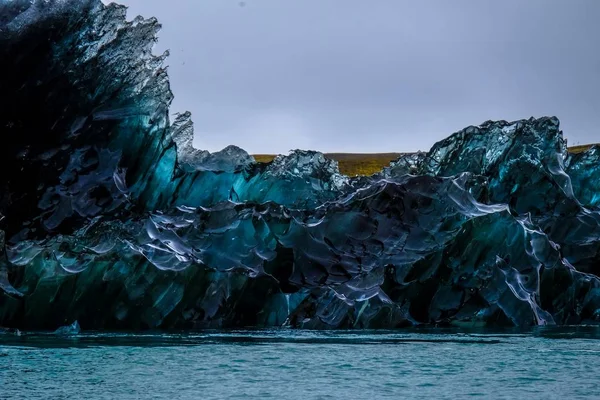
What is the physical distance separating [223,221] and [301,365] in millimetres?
12015

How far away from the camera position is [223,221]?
Answer: 115 feet

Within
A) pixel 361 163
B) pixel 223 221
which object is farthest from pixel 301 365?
pixel 361 163

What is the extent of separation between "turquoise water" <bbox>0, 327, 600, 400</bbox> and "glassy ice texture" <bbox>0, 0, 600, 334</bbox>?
199cm

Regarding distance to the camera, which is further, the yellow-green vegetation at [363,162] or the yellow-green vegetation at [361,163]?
the yellow-green vegetation at [361,163]

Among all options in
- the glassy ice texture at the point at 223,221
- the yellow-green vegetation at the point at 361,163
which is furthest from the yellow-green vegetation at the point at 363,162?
the glassy ice texture at the point at 223,221

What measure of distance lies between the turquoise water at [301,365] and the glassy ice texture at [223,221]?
78.2 inches

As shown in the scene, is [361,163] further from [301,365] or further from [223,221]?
[301,365]

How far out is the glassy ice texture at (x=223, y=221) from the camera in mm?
31438

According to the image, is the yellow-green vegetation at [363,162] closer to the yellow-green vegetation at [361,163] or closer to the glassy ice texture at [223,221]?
the yellow-green vegetation at [361,163]

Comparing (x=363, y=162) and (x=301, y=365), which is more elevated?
(x=363, y=162)

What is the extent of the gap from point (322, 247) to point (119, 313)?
26.8 ft

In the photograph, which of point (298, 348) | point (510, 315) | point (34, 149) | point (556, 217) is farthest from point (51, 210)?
point (556, 217)

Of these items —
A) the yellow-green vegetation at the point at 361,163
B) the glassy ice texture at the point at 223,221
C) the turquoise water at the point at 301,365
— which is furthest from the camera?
the yellow-green vegetation at the point at 361,163

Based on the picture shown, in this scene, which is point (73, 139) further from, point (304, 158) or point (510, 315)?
point (510, 315)
